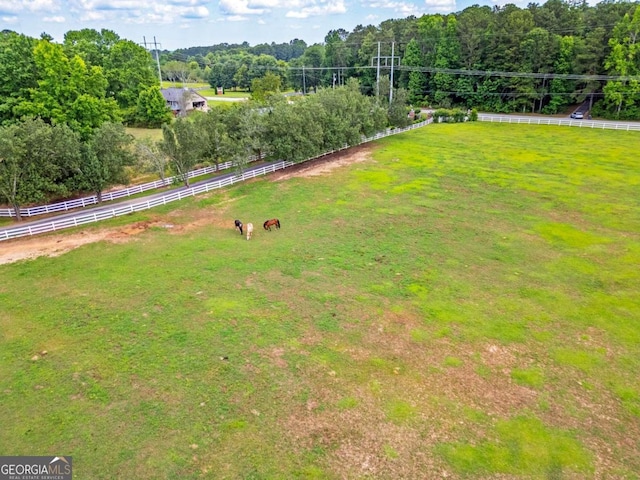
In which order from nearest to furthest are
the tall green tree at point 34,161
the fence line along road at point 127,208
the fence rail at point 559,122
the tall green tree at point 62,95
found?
the fence line along road at point 127,208 → the tall green tree at point 34,161 → the tall green tree at point 62,95 → the fence rail at point 559,122

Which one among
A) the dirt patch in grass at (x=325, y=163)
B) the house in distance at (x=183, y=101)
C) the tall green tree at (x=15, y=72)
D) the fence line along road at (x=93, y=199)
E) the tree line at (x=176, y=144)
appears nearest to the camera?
the tree line at (x=176, y=144)

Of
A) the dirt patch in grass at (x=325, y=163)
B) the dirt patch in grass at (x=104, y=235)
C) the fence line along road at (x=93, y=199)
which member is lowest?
the dirt patch in grass at (x=104, y=235)

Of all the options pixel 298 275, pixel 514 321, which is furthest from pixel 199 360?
pixel 514 321

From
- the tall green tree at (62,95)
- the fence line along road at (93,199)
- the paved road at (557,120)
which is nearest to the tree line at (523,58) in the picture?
the paved road at (557,120)

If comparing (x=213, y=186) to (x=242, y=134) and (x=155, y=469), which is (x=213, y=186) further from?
(x=155, y=469)

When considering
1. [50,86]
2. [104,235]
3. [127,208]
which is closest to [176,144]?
[127,208]

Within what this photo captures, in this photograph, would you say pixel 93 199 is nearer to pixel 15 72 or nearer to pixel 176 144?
pixel 176 144

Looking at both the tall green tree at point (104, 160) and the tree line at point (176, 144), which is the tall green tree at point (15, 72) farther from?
the tall green tree at point (104, 160)
